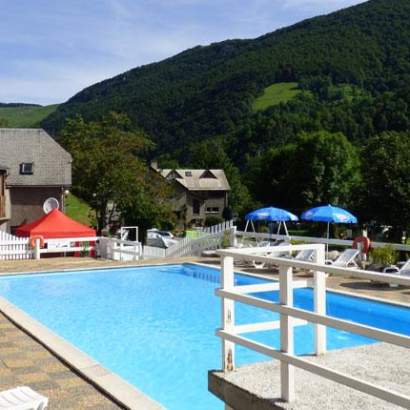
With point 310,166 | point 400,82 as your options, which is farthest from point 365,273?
point 400,82

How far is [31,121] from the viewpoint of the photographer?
152m

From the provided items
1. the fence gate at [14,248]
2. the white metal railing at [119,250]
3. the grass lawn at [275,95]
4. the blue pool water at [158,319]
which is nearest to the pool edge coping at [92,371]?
the blue pool water at [158,319]

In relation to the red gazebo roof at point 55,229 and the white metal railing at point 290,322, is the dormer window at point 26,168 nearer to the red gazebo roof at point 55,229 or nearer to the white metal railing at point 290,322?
the red gazebo roof at point 55,229

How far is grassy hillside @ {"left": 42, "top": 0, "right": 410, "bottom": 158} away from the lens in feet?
352

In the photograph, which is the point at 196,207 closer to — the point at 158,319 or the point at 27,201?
the point at 27,201

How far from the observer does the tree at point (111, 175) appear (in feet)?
119

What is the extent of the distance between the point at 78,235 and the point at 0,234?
2861 mm

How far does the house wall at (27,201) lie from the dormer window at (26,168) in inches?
37.8

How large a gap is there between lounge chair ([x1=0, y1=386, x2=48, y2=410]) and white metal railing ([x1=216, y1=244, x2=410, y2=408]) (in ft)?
5.14

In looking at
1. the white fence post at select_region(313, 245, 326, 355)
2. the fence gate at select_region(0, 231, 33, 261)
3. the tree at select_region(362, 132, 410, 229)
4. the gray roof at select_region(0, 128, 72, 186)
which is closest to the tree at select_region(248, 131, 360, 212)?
the gray roof at select_region(0, 128, 72, 186)

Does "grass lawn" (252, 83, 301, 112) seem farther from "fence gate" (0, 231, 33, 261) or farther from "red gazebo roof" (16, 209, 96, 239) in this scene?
"fence gate" (0, 231, 33, 261)

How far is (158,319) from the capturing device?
498 inches

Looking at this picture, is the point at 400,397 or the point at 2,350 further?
the point at 2,350

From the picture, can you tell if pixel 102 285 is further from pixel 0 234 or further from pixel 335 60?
pixel 335 60
